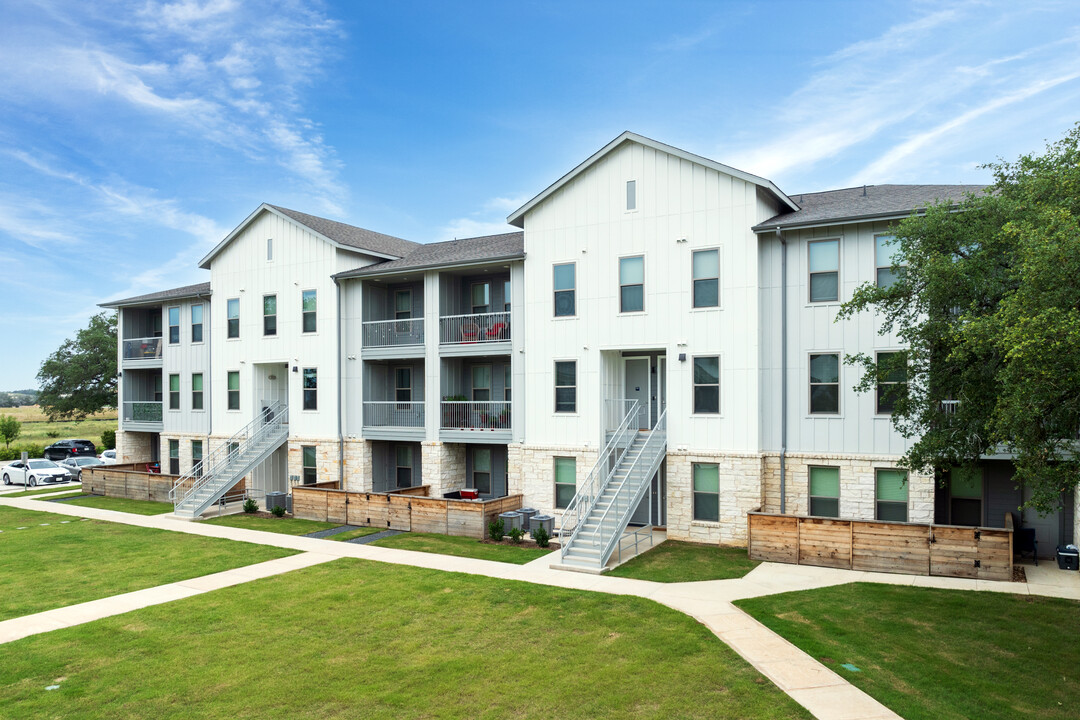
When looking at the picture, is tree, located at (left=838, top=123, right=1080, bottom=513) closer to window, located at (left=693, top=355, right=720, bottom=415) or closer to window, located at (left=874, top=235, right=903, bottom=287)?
window, located at (left=874, top=235, right=903, bottom=287)

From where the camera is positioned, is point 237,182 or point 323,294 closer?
point 323,294

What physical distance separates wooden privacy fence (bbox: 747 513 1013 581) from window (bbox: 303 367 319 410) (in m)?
17.2

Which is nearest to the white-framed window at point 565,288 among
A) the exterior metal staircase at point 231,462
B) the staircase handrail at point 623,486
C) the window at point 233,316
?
the staircase handrail at point 623,486

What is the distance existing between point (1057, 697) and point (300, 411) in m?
24.3

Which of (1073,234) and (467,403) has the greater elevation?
(1073,234)

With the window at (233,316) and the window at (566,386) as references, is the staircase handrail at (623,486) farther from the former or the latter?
the window at (233,316)

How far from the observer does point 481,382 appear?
83.4 ft

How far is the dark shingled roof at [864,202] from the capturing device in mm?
17391

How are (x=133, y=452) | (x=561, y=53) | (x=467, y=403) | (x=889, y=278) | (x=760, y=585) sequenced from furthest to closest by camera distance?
(x=133, y=452) < (x=561, y=53) < (x=467, y=403) < (x=889, y=278) < (x=760, y=585)

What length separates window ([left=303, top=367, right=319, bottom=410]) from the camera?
26719mm

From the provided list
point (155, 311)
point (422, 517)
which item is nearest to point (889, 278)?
point (422, 517)

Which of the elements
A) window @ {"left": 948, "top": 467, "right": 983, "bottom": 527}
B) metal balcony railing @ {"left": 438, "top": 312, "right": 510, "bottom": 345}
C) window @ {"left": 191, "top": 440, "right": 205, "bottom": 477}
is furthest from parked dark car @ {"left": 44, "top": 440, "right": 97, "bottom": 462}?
window @ {"left": 948, "top": 467, "right": 983, "bottom": 527}

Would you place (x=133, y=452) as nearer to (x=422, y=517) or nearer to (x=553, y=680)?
(x=422, y=517)

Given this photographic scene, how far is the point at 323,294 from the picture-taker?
86.5 feet
